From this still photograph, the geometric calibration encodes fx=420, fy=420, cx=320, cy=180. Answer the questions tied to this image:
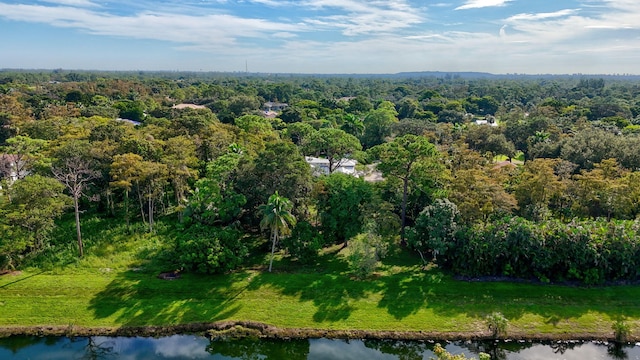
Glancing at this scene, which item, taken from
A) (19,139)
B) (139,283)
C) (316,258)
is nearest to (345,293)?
(316,258)

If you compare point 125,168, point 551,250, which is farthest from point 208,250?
point 551,250

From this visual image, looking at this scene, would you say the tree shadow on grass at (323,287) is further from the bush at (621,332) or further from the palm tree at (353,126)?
the palm tree at (353,126)

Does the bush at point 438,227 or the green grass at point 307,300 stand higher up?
the bush at point 438,227

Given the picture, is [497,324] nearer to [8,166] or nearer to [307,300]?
[307,300]

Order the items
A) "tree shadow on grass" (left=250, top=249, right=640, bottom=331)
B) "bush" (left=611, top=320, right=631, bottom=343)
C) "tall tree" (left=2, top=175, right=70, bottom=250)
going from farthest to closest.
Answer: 1. "tall tree" (left=2, top=175, right=70, bottom=250)
2. "tree shadow on grass" (left=250, top=249, right=640, bottom=331)
3. "bush" (left=611, top=320, right=631, bottom=343)

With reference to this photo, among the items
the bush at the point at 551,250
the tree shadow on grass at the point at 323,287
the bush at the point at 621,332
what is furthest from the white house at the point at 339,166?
the bush at the point at 621,332

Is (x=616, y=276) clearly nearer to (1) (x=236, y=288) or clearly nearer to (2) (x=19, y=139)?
(1) (x=236, y=288)

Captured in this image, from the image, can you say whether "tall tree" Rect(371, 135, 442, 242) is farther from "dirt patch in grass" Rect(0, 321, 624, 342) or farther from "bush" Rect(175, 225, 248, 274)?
"bush" Rect(175, 225, 248, 274)

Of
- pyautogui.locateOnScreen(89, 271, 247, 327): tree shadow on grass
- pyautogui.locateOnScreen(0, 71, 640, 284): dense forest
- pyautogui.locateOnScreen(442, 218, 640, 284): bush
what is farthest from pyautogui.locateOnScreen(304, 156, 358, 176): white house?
pyautogui.locateOnScreen(89, 271, 247, 327): tree shadow on grass
